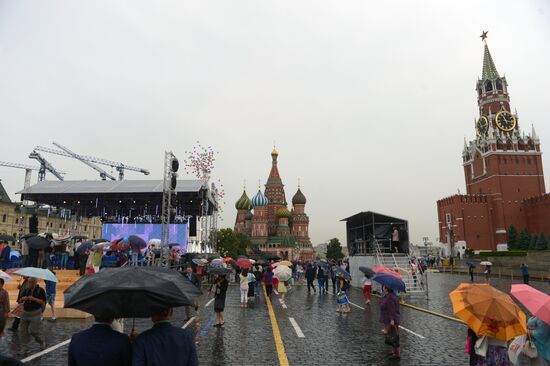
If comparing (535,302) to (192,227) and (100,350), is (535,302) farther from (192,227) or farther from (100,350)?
(192,227)

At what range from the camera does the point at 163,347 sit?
11.0 ft

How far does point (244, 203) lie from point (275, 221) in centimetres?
1256

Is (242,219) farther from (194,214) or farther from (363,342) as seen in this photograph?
(363,342)

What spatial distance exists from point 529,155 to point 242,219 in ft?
229

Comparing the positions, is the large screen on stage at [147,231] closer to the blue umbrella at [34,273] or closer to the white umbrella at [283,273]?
the white umbrella at [283,273]

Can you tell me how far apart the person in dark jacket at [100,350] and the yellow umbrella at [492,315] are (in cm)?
401

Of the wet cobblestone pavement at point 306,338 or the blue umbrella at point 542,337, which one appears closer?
the blue umbrella at point 542,337

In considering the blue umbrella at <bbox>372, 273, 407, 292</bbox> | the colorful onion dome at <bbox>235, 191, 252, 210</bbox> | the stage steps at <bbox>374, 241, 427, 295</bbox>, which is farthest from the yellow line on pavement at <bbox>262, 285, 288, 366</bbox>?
the colorful onion dome at <bbox>235, 191, 252, 210</bbox>

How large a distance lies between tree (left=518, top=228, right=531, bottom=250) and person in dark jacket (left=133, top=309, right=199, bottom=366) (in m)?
72.0

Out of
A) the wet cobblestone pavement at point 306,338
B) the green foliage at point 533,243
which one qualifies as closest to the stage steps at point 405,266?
the wet cobblestone pavement at point 306,338

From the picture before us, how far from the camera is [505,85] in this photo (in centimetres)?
7862

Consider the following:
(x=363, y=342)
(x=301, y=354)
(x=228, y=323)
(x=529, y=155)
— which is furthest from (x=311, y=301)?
(x=529, y=155)

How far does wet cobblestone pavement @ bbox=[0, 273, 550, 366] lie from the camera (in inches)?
305

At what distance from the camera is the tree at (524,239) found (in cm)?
6188
